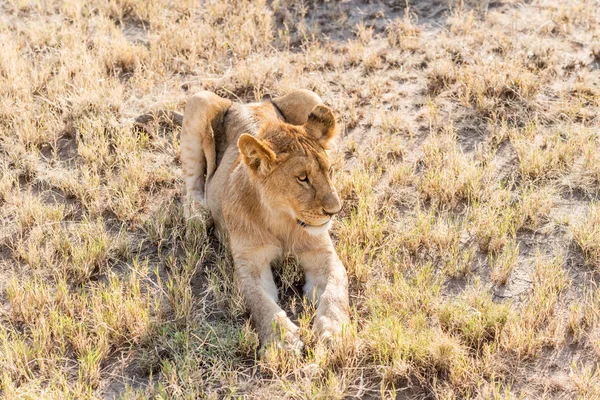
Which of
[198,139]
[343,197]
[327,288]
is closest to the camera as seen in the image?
[327,288]

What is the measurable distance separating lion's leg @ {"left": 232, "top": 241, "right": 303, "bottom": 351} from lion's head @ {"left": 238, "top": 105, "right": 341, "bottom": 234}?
388mm

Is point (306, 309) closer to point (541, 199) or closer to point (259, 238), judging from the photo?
point (259, 238)

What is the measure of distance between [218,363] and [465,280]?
1.85m

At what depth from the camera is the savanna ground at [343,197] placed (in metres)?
4.08

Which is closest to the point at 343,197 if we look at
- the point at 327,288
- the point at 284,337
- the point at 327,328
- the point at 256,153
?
the point at 327,288

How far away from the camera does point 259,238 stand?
4809 mm

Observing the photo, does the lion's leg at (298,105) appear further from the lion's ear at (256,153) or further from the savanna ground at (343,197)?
the lion's ear at (256,153)

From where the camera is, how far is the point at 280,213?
4.71 metres

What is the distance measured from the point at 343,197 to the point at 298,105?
917 mm

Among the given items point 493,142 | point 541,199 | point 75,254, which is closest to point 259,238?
point 75,254

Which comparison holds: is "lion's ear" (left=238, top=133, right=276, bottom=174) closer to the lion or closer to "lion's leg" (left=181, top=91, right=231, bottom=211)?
the lion

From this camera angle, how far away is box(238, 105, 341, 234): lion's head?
172 inches

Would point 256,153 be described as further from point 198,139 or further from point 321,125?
point 198,139

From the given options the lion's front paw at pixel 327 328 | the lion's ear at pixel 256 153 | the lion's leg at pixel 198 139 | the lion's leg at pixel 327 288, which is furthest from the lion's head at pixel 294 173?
the lion's leg at pixel 198 139
